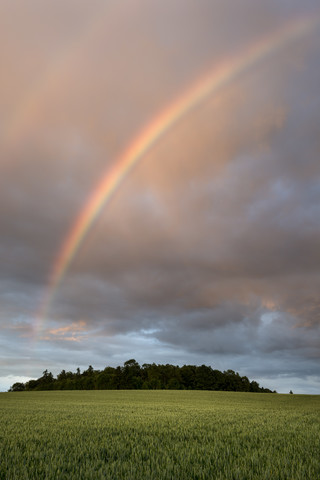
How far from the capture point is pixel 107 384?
435 ft

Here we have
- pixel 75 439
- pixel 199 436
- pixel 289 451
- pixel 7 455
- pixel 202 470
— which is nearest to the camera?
pixel 202 470

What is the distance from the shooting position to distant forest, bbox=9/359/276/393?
132 meters

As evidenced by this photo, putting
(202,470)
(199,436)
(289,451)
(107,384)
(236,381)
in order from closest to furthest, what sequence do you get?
(202,470)
(289,451)
(199,436)
(107,384)
(236,381)

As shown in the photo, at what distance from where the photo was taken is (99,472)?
708 cm

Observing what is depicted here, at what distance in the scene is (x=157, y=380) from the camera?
429ft

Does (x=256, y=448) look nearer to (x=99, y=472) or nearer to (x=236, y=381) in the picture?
(x=99, y=472)

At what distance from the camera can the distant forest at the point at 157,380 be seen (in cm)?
13212

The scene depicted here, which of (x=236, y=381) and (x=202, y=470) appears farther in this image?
(x=236, y=381)

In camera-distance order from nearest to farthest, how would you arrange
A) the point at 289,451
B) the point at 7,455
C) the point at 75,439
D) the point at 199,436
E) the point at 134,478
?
the point at 134,478 < the point at 7,455 < the point at 289,451 < the point at 75,439 < the point at 199,436

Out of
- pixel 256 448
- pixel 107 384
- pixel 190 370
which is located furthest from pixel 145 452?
pixel 190 370

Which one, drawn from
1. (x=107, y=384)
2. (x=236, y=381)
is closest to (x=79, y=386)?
(x=107, y=384)

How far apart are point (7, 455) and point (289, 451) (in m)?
7.28

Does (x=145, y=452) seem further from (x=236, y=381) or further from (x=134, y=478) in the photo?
(x=236, y=381)

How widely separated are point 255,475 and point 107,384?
448 ft
